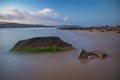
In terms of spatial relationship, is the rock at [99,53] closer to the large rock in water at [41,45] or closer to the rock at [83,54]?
the rock at [83,54]

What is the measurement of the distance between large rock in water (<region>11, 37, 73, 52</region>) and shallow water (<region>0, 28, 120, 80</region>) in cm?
4

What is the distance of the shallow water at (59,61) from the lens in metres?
1.63

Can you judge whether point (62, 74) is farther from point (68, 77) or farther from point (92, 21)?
point (92, 21)

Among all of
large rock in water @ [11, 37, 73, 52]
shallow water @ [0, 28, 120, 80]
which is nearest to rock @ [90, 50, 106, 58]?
shallow water @ [0, 28, 120, 80]

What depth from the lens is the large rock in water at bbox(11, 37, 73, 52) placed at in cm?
168

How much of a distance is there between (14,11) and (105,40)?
1.01 meters

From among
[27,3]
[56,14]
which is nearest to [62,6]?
[56,14]

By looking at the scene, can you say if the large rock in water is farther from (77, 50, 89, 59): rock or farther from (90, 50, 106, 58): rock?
(90, 50, 106, 58): rock

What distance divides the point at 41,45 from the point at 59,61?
255 mm

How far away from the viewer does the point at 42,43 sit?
171cm

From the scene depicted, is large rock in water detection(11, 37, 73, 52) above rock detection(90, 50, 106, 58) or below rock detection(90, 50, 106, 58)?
above

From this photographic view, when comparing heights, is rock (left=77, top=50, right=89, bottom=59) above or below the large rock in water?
below

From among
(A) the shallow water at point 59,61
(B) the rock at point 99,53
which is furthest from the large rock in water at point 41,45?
(B) the rock at point 99,53

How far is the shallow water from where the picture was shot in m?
1.63
